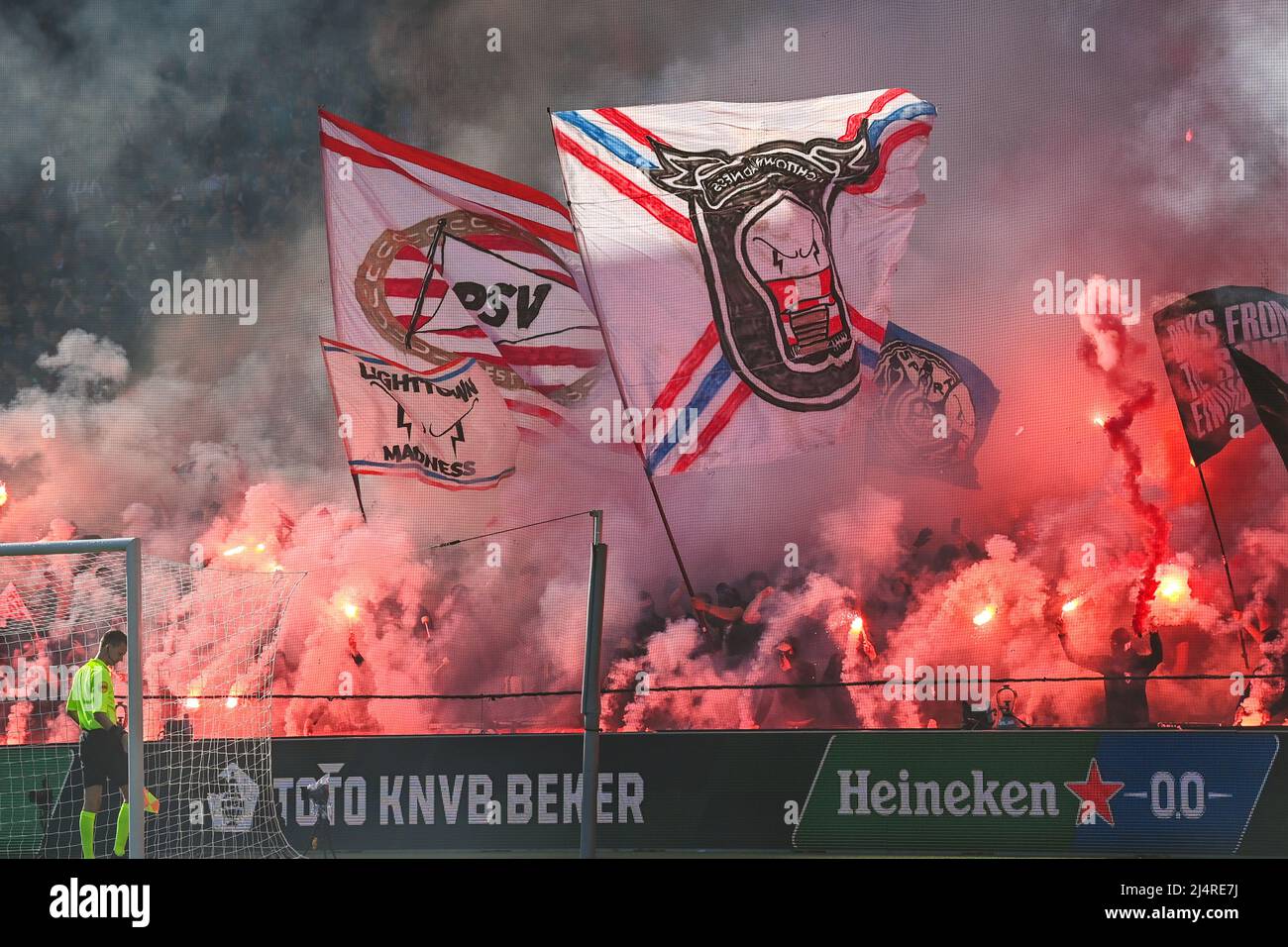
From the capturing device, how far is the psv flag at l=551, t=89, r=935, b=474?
389 inches

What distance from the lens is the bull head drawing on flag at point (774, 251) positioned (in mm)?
9930

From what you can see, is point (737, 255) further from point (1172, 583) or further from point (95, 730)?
point (95, 730)

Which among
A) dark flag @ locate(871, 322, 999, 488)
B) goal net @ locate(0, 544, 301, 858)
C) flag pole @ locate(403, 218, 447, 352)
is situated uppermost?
flag pole @ locate(403, 218, 447, 352)

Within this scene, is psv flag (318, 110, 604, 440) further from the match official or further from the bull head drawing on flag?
the match official

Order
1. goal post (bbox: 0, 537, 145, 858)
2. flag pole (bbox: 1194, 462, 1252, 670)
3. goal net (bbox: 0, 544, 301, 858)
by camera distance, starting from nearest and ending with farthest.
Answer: goal post (bbox: 0, 537, 145, 858) → goal net (bbox: 0, 544, 301, 858) → flag pole (bbox: 1194, 462, 1252, 670)

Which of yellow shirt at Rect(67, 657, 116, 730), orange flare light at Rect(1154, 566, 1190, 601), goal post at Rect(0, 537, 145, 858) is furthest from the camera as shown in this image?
orange flare light at Rect(1154, 566, 1190, 601)

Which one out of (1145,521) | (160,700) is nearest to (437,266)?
(160,700)

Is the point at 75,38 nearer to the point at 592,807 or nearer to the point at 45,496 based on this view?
the point at 45,496

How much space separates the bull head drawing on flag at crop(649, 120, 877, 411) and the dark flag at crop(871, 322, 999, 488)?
4.95 ft

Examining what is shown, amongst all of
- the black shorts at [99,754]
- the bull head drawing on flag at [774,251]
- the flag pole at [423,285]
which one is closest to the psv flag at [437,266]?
the flag pole at [423,285]

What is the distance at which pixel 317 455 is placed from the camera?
39.6 feet

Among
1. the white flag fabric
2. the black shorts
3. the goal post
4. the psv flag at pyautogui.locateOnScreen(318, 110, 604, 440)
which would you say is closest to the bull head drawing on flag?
the psv flag at pyautogui.locateOnScreen(318, 110, 604, 440)

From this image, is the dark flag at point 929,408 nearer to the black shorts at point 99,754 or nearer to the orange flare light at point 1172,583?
the orange flare light at point 1172,583

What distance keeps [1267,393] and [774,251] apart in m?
4.87
